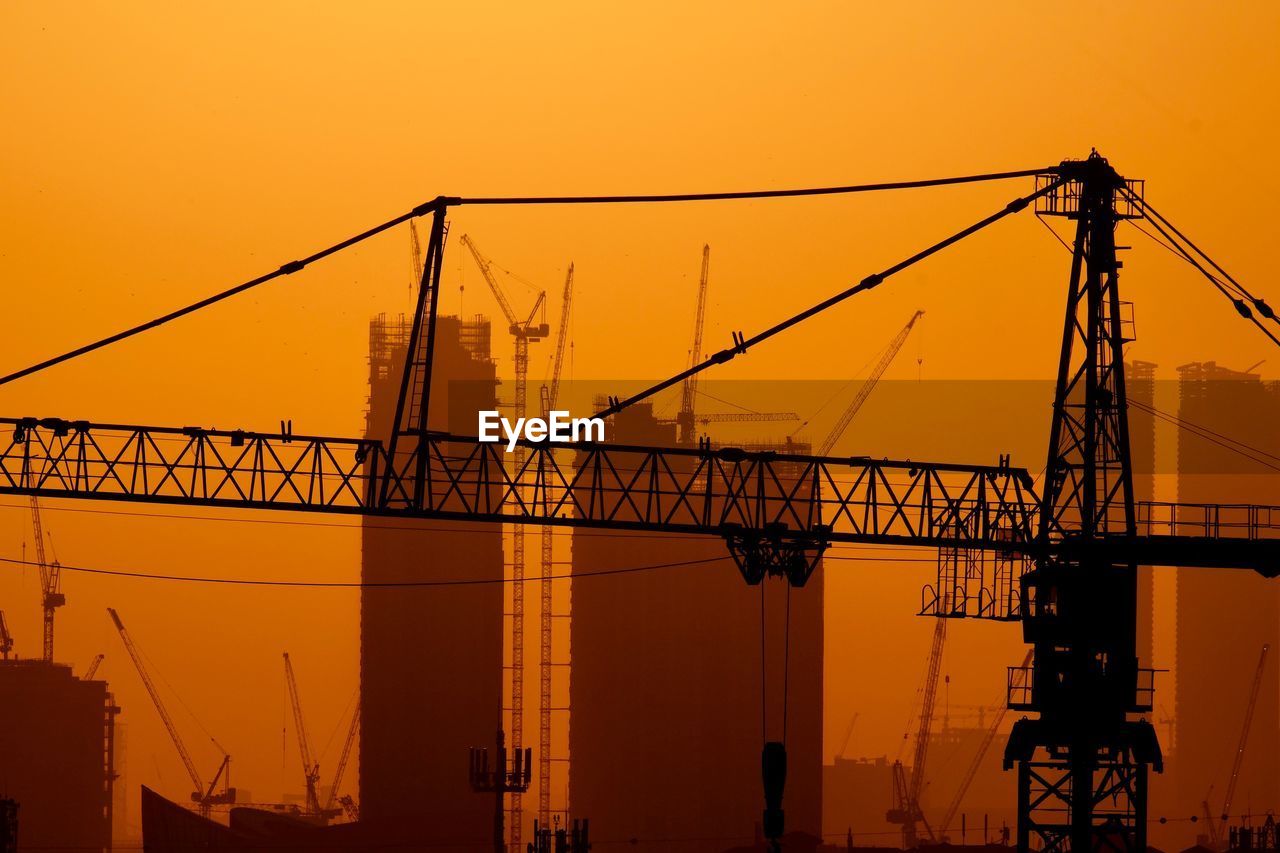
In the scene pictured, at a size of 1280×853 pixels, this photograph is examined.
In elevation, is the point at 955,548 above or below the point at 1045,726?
above

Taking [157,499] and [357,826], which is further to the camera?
[357,826]

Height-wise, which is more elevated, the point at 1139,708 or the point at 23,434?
the point at 23,434

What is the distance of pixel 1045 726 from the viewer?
60.9m

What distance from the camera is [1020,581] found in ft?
207

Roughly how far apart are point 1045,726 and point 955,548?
6.81 meters

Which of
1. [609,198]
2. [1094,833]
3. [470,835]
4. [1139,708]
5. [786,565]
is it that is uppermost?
[609,198]

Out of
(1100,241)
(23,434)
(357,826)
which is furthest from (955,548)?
A: (357,826)

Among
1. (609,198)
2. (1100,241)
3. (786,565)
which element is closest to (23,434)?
(609,198)

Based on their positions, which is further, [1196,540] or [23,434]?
[23,434]

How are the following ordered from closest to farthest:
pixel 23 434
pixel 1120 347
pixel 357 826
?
pixel 1120 347, pixel 23 434, pixel 357 826

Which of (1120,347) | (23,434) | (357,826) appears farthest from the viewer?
(357,826)

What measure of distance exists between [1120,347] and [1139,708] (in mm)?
10667

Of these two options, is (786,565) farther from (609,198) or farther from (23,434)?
(23,434)

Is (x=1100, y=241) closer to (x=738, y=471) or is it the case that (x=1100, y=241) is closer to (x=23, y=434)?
(x=738, y=471)
